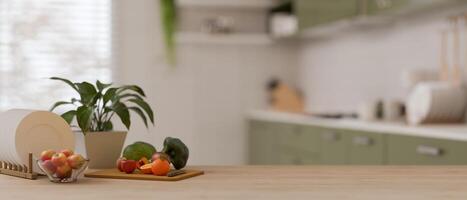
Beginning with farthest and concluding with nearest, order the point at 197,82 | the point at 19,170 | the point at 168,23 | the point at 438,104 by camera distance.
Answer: the point at 197,82
the point at 168,23
the point at 438,104
the point at 19,170

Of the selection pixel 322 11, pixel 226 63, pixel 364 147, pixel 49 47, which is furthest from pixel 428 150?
pixel 49 47

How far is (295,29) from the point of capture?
5688mm

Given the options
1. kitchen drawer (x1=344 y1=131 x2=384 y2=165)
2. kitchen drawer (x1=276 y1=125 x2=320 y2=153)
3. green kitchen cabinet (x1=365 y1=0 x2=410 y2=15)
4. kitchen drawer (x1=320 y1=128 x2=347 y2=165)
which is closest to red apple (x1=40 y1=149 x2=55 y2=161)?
kitchen drawer (x1=344 y1=131 x2=384 y2=165)

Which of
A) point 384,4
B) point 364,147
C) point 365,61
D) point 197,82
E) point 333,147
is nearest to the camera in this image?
point 364,147

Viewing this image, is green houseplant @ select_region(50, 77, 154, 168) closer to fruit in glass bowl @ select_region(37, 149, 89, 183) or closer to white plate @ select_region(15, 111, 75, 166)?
white plate @ select_region(15, 111, 75, 166)

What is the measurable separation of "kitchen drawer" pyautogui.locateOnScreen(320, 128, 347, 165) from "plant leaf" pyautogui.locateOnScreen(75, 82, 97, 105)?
240 centimetres

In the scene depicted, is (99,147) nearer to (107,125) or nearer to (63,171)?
(107,125)

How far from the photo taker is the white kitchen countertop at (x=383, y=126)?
10.6 ft

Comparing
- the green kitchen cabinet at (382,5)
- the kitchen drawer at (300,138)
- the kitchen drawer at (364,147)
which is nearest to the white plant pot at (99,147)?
the kitchen drawer at (364,147)

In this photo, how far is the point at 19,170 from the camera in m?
1.94

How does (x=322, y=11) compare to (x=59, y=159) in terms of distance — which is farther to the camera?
(x=322, y=11)

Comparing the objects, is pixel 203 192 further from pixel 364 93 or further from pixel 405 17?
pixel 364 93

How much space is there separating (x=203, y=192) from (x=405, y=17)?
3.30 metres

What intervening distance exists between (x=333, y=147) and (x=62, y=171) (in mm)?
2856
